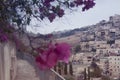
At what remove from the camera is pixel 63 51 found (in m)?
2.11

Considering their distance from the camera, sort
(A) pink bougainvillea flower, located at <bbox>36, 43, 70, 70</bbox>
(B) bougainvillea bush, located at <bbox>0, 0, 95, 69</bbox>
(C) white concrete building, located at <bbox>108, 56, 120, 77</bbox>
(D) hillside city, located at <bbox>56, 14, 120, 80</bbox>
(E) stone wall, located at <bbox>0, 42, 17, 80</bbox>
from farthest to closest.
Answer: (C) white concrete building, located at <bbox>108, 56, 120, 77</bbox>, (D) hillside city, located at <bbox>56, 14, 120, 80</bbox>, (E) stone wall, located at <bbox>0, 42, 17, 80</bbox>, (B) bougainvillea bush, located at <bbox>0, 0, 95, 69</bbox>, (A) pink bougainvillea flower, located at <bbox>36, 43, 70, 70</bbox>

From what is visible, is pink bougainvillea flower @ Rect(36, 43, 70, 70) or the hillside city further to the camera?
the hillside city

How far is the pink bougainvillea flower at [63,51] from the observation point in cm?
211

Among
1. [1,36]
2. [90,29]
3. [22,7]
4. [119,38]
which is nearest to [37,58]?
[1,36]

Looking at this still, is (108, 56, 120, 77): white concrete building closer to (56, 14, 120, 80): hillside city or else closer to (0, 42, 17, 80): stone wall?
(56, 14, 120, 80): hillside city

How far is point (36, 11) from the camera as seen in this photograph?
10.5ft

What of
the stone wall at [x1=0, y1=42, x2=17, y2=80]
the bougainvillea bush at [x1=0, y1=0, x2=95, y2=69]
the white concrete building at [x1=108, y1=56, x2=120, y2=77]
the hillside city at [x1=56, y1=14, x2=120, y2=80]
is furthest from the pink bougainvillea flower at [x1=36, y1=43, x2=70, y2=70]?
the white concrete building at [x1=108, y1=56, x2=120, y2=77]

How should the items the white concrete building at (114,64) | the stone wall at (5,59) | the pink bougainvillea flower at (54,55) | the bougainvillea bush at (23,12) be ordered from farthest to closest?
the white concrete building at (114,64), the stone wall at (5,59), the bougainvillea bush at (23,12), the pink bougainvillea flower at (54,55)

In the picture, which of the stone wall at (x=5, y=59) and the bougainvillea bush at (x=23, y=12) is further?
the stone wall at (x=5, y=59)

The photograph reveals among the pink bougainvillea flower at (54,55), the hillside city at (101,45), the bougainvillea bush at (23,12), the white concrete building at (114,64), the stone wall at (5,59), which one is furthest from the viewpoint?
the white concrete building at (114,64)

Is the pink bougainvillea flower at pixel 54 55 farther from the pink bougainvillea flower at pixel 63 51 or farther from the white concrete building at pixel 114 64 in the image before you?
the white concrete building at pixel 114 64

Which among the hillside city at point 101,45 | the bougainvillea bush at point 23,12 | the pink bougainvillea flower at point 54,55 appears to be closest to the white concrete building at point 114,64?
the hillside city at point 101,45

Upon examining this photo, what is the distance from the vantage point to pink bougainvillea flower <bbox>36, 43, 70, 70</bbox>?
210 cm

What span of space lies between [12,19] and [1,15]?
241 millimetres
